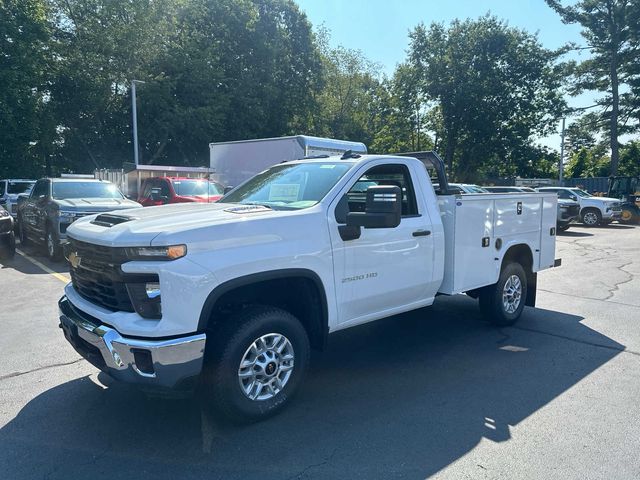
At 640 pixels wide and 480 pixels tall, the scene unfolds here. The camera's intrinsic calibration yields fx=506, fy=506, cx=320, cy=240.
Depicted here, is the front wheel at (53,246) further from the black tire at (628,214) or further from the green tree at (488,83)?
the green tree at (488,83)

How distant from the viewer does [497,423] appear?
12.5 ft

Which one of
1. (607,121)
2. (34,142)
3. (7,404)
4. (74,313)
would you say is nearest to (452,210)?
(74,313)

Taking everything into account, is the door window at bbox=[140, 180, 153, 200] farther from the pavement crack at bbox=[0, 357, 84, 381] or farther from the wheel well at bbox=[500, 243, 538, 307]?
the wheel well at bbox=[500, 243, 538, 307]

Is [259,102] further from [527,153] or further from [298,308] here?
[298,308]

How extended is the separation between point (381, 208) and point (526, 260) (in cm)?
354

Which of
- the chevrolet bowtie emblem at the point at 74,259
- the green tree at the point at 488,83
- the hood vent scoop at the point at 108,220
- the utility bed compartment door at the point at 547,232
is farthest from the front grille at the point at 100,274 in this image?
the green tree at the point at 488,83

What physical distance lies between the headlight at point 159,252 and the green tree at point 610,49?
123 feet

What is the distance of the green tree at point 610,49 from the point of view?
32.8 m

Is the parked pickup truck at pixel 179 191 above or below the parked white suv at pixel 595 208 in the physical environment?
above

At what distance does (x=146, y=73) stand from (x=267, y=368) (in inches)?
1126

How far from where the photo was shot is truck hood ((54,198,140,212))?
10.2 metres

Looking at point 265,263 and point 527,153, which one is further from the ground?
point 527,153

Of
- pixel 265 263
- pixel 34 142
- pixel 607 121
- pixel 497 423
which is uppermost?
pixel 607 121

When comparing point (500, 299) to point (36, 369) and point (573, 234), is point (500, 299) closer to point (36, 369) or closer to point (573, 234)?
point (36, 369)
